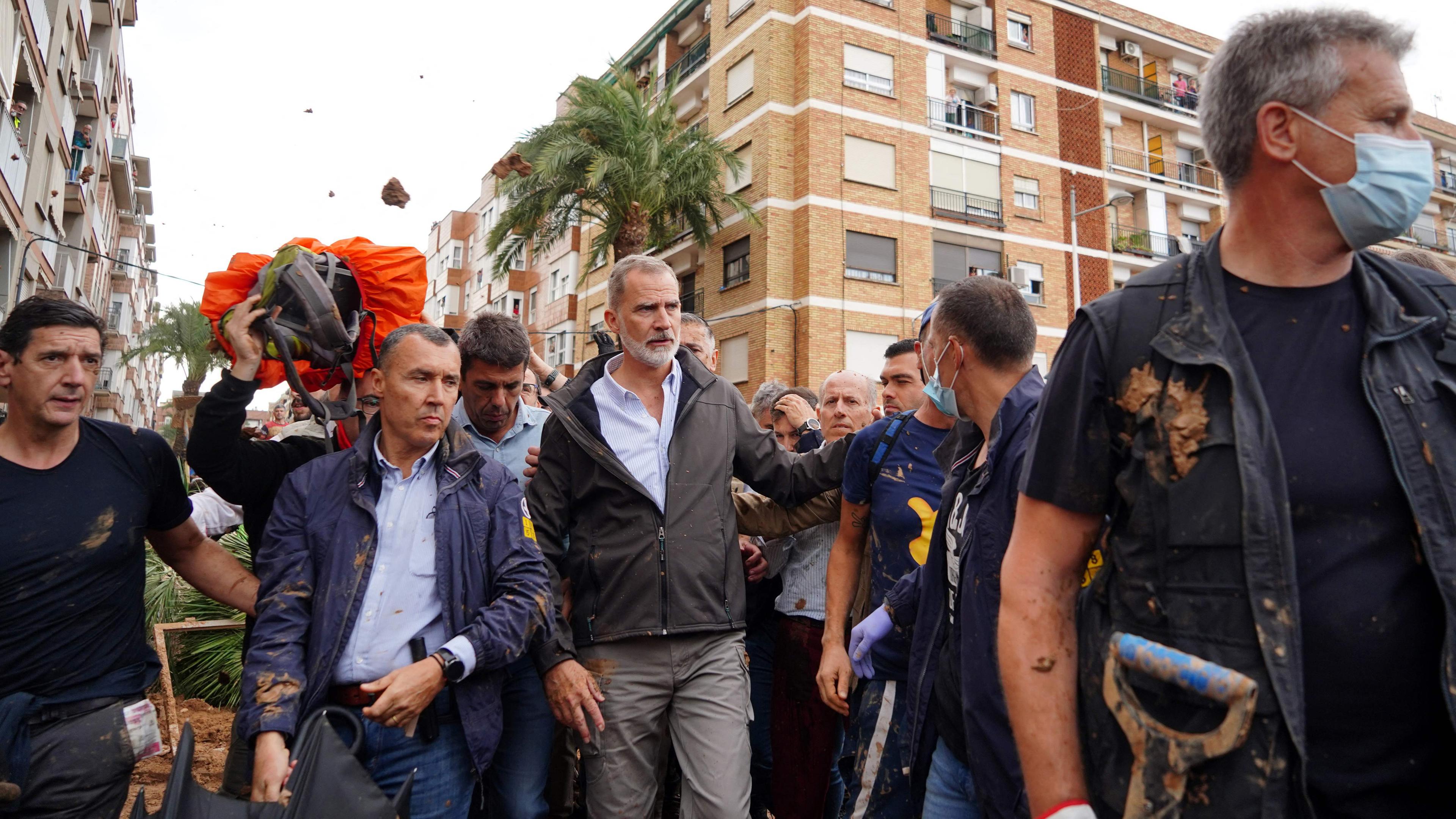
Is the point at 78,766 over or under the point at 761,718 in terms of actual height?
over

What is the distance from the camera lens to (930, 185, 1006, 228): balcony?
84.9 ft

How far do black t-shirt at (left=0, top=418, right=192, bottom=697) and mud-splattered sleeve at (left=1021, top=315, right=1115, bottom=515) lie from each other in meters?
2.91

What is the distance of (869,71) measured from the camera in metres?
25.4

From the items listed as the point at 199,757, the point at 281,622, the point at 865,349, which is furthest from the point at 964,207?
the point at 281,622

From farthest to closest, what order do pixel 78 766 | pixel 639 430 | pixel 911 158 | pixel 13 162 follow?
pixel 911 158 → pixel 13 162 → pixel 639 430 → pixel 78 766

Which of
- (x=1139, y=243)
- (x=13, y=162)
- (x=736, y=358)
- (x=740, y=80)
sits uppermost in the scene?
(x=740, y=80)

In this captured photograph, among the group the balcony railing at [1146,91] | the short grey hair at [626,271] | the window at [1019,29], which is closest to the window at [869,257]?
the window at [1019,29]

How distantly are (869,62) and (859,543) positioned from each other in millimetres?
24388

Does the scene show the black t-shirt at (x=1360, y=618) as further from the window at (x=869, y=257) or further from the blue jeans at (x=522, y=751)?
the window at (x=869, y=257)

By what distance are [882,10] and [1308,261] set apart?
26865 mm

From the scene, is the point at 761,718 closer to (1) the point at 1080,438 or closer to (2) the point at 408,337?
(2) the point at 408,337

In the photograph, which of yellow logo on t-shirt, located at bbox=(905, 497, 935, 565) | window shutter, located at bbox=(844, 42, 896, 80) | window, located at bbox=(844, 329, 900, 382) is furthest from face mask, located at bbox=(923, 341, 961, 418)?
window shutter, located at bbox=(844, 42, 896, 80)

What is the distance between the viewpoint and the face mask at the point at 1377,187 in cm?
146

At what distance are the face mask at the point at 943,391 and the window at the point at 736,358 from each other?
2086 cm
